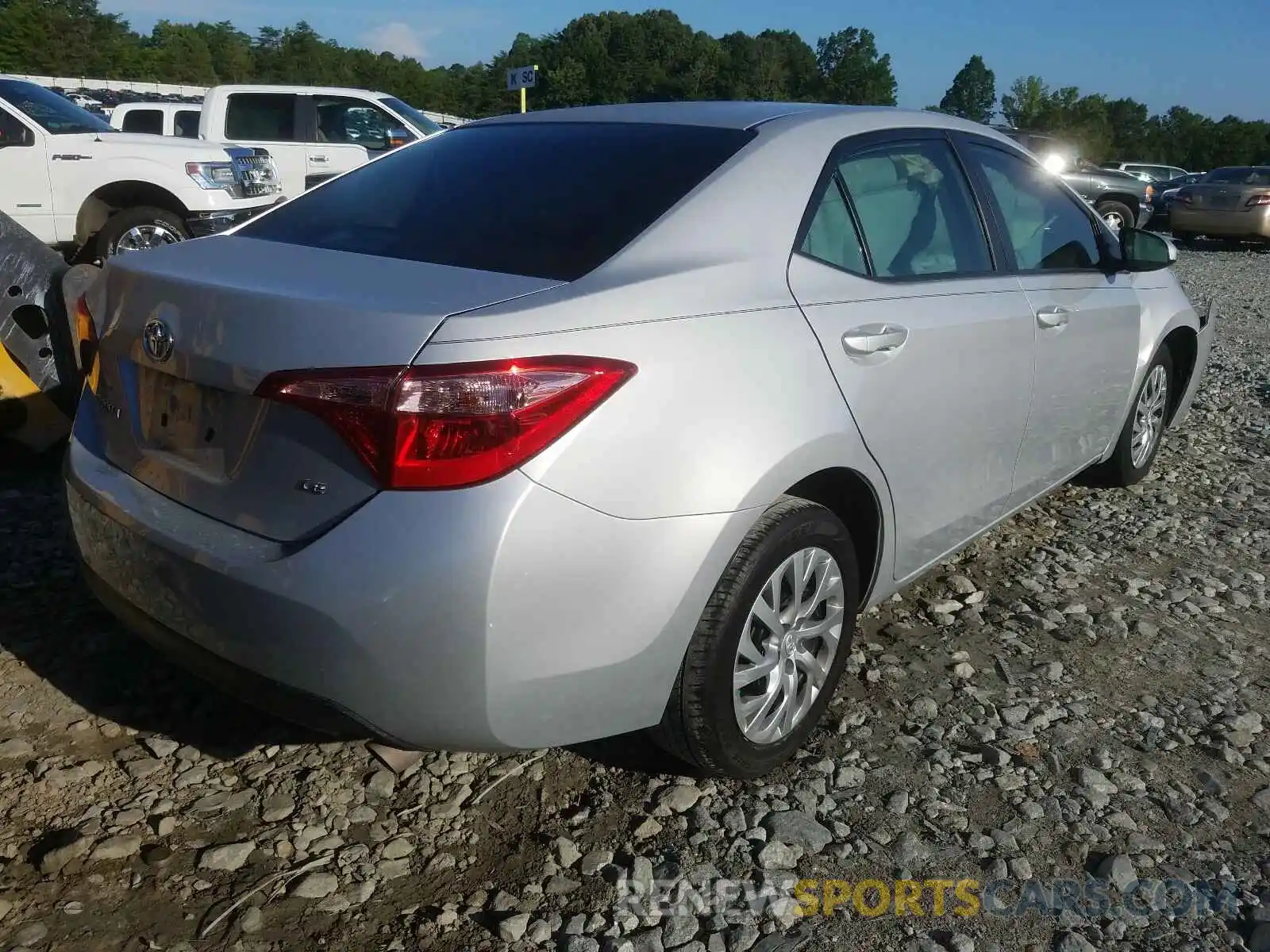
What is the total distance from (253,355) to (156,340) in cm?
35

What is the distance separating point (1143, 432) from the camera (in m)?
4.79

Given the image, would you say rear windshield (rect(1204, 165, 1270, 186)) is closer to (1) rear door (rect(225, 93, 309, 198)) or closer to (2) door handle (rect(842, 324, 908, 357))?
(1) rear door (rect(225, 93, 309, 198))

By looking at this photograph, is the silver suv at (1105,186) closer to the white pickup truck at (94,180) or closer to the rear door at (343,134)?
the rear door at (343,134)

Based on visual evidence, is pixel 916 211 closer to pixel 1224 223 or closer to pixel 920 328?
pixel 920 328

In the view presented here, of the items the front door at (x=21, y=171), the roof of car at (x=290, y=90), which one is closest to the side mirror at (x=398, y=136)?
the roof of car at (x=290, y=90)

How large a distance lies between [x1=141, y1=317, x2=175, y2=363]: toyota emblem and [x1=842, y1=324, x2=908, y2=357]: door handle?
1.47 m

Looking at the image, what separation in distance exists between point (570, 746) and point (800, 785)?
59 centimetres

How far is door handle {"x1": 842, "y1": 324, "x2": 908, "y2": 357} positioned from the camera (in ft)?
8.41

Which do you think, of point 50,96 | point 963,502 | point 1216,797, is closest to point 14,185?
point 50,96

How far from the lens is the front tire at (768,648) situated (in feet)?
7.55

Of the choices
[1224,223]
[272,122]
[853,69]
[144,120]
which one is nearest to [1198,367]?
[272,122]

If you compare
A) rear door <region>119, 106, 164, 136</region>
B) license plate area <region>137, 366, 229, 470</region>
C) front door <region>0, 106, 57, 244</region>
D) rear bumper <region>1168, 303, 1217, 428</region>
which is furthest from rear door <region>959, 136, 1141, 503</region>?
rear door <region>119, 106, 164, 136</region>

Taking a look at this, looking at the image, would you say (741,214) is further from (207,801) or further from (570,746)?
(207,801)

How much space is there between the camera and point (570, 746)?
280cm
